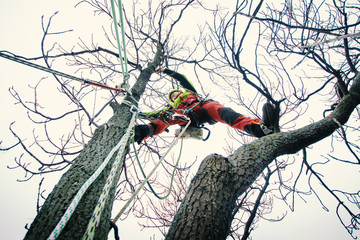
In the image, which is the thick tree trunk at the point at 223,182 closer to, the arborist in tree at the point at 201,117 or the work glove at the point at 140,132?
the arborist in tree at the point at 201,117

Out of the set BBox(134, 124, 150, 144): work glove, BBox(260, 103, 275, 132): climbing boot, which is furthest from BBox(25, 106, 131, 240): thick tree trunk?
BBox(260, 103, 275, 132): climbing boot

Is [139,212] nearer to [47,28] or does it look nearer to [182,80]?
[182,80]

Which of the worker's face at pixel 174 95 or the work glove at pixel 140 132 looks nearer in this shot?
the work glove at pixel 140 132

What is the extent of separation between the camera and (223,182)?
1087 millimetres

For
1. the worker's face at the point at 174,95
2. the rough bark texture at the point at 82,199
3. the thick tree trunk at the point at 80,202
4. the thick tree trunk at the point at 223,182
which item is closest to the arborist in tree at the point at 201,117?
the worker's face at the point at 174,95

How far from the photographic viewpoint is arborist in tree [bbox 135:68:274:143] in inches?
78.4

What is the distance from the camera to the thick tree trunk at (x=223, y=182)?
0.86m

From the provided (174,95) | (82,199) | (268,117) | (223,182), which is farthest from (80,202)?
(174,95)

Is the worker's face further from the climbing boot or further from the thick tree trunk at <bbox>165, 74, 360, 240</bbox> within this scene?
the thick tree trunk at <bbox>165, 74, 360, 240</bbox>

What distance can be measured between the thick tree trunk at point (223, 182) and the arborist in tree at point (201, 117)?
312 mm

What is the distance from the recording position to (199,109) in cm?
310

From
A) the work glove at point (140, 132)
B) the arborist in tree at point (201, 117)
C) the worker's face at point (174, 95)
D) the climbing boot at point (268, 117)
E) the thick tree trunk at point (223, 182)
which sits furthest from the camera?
the worker's face at point (174, 95)

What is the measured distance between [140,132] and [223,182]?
1.70 m

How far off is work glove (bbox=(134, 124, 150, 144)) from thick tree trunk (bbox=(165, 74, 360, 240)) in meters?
1.48
